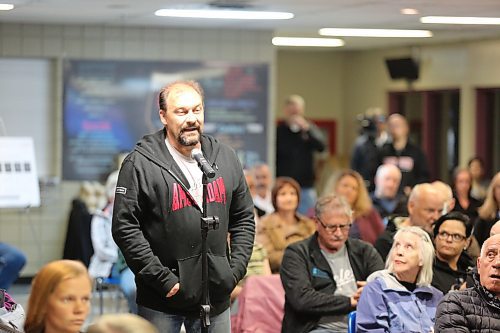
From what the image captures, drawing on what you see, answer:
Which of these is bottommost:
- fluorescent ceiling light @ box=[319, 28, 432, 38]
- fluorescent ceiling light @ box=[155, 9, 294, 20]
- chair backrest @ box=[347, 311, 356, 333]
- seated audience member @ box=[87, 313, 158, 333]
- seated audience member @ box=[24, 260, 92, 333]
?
chair backrest @ box=[347, 311, 356, 333]

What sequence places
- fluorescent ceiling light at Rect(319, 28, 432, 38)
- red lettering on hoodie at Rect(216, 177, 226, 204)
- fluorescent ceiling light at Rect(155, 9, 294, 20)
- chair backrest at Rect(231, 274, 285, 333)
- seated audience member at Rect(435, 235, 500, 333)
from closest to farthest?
red lettering on hoodie at Rect(216, 177, 226, 204)
seated audience member at Rect(435, 235, 500, 333)
chair backrest at Rect(231, 274, 285, 333)
fluorescent ceiling light at Rect(155, 9, 294, 20)
fluorescent ceiling light at Rect(319, 28, 432, 38)

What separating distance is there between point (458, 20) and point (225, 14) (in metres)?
2.07

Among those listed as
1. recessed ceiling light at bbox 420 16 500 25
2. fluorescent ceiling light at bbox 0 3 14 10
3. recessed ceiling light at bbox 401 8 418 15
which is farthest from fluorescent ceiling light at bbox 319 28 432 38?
fluorescent ceiling light at bbox 0 3 14 10

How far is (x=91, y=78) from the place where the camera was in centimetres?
1102

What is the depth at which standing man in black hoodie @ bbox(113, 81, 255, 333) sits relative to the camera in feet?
15.1

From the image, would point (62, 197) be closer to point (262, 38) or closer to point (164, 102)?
point (262, 38)

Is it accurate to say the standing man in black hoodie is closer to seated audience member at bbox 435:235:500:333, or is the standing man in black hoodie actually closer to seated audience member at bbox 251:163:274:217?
seated audience member at bbox 435:235:500:333

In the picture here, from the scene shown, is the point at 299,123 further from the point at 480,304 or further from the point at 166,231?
the point at 166,231

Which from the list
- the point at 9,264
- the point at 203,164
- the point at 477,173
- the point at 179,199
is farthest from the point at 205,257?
the point at 477,173

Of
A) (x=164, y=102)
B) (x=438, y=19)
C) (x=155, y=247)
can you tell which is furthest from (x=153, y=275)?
(x=438, y=19)

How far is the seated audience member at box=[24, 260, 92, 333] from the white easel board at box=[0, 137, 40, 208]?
6287mm

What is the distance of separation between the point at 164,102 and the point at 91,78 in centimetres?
642

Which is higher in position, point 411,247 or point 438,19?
point 438,19

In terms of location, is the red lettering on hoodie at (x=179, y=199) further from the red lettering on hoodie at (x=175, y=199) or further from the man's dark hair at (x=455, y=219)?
the man's dark hair at (x=455, y=219)
